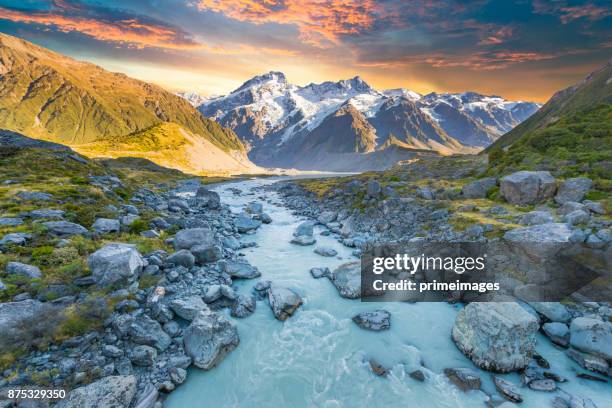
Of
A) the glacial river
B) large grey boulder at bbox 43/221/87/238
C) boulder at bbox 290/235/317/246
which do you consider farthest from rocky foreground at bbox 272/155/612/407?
large grey boulder at bbox 43/221/87/238

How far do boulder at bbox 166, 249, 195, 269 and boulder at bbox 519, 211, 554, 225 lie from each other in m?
24.3

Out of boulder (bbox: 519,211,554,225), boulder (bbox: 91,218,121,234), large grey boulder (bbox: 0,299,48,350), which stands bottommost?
large grey boulder (bbox: 0,299,48,350)

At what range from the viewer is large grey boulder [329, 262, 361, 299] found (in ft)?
59.3

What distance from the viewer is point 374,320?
1545 centimetres

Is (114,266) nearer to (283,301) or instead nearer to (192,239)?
(192,239)

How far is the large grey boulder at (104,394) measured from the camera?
367 inches

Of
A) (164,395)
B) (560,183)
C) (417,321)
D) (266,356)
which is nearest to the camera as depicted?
(164,395)

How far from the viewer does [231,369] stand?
12352 mm

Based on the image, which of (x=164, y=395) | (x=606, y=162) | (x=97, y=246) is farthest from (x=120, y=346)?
(x=606, y=162)

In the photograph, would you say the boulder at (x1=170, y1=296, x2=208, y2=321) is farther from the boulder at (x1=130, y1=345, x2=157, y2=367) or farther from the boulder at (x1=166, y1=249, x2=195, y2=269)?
the boulder at (x1=166, y1=249, x2=195, y2=269)

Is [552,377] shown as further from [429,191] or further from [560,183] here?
[429,191]

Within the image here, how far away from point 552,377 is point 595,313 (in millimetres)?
5492

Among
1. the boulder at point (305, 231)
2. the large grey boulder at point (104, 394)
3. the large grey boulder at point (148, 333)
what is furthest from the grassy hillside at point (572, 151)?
the large grey boulder at point (104, 394)

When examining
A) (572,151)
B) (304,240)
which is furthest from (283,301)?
(572,151)
